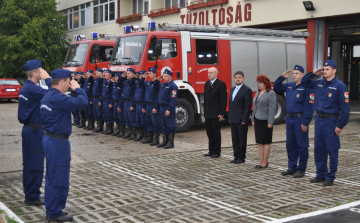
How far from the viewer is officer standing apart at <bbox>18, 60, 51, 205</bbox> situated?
6.05 m

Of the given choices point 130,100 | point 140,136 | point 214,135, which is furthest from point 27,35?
point 214,135

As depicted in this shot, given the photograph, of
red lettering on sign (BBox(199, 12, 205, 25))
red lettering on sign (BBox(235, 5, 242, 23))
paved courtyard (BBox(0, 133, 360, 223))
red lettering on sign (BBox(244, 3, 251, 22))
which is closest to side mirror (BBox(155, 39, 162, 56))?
paved courtyard (BBox(0, 133, 360, 223))

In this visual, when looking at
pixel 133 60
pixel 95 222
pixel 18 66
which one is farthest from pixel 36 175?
pixel 18 66

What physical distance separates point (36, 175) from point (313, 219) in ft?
11.8

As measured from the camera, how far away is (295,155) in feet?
26.3

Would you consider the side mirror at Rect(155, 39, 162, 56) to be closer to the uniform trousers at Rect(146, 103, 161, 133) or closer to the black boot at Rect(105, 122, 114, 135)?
the uniform trousers at Rect(146, 103, 161, 133)

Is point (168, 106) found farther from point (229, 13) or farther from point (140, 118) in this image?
point (229, 13)

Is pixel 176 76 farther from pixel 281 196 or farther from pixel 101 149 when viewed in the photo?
pixel 281 196

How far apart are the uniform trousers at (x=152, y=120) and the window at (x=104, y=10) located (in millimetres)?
21912

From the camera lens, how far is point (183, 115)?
13.3 meters

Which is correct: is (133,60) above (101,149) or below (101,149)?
above

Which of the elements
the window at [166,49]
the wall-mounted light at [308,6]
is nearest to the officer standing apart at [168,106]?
the window at [166,49]

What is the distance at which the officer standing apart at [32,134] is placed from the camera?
19.9 feet

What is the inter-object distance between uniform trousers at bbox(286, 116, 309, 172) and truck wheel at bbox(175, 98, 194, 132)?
5527 millimetres
